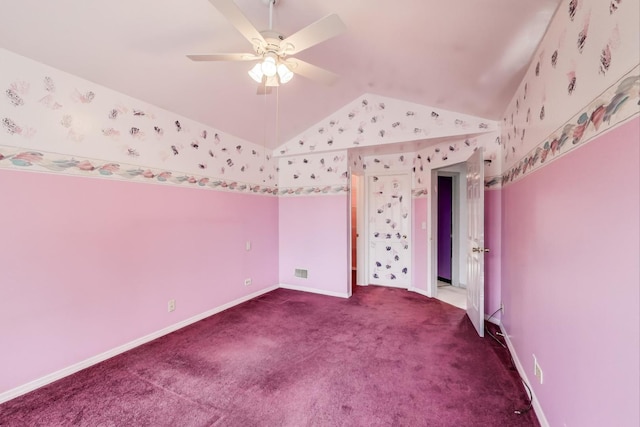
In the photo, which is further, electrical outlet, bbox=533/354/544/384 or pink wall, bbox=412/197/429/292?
pink wall, bbox=412/197/429/292

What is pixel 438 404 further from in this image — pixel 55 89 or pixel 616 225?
pixel 55 89

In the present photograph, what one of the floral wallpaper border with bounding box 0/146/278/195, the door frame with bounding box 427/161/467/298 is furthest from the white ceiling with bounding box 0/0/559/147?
the door frame with bounding box 427/161/467/298

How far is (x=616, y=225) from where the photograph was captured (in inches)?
38.2

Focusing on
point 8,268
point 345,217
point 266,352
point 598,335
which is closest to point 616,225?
point 598,335

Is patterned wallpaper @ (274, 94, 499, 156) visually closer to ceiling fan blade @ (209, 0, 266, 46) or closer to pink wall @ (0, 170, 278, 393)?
pink wall @ (0, 170, 278, 393)

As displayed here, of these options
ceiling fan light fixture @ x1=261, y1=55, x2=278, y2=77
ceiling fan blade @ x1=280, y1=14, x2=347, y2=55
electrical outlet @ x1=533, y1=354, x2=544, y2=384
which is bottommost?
electrical outlet @ x1=533, y1=354, x2=544, y2=384

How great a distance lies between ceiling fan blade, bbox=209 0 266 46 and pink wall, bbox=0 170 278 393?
1.88 m

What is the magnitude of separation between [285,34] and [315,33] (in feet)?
3.12

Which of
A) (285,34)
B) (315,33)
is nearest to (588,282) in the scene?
(315,33)

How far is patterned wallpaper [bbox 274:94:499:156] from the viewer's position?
3236mm

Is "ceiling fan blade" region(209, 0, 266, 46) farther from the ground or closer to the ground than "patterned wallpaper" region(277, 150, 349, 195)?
farther from the ground

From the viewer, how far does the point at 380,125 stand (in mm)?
3596

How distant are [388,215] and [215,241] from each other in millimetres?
2820

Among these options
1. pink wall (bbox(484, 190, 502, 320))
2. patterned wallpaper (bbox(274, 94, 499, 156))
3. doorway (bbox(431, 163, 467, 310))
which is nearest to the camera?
pink wall (bbox(484, 190, 502, 320))
